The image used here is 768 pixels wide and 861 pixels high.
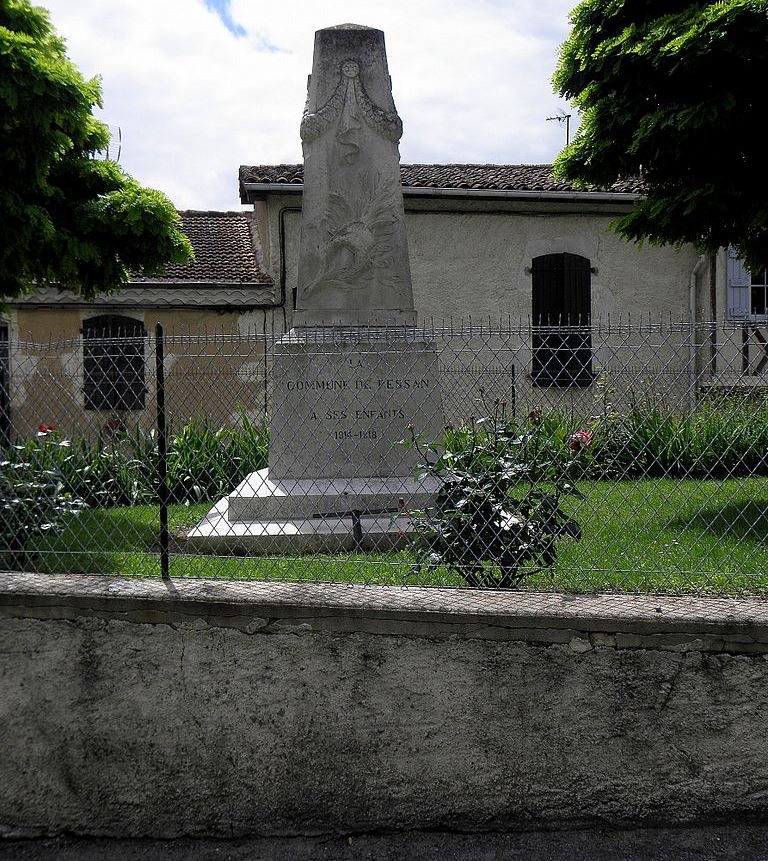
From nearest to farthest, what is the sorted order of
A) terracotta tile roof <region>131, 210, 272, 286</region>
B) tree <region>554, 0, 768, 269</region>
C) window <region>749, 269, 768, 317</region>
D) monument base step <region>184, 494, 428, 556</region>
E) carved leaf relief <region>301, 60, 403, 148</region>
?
monument base step <region>184, 494, 428, 556</region>
tree <region>554, 0, 768, 269</region>
carved leaf relief <region>301, 60, 403, 148</region>
terracotta tile roof <region>131, 210, 272, 286</region>
window <region>749, 269, 768, 317</region>

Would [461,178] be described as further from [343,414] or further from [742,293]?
[343,414]

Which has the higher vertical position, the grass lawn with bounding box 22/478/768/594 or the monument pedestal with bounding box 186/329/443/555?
the monument pedestal with bounding box 186/329/443/555

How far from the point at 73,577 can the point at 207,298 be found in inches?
409

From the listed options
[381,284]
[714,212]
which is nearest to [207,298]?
[381,284]

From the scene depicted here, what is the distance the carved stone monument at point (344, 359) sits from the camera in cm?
577

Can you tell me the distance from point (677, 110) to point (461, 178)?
326 inches

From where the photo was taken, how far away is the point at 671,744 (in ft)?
9.89

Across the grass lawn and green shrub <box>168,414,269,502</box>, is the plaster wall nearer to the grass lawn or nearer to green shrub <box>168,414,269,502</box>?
green shrub <box>168,414,269,502</box>

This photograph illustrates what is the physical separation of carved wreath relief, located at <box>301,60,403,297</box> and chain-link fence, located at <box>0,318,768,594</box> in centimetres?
58

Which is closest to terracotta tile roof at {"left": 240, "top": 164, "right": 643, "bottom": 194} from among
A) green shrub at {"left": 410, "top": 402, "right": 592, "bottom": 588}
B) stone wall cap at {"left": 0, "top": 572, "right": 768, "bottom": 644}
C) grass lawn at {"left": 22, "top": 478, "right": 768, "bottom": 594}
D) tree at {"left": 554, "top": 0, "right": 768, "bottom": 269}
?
tree at {"left": 554, "top": 0, "right": 768, "bottom": 269}

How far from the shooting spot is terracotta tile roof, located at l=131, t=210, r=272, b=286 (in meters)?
13.5

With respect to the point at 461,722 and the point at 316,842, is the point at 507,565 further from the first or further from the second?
the point at 316,842

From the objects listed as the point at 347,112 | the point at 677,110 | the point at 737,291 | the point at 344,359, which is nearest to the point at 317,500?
the point at 344,359

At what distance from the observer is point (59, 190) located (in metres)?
7.59
